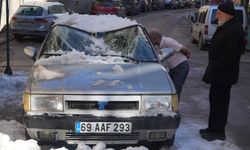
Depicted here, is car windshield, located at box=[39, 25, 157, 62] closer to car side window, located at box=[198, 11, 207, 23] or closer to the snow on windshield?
the snow on windshield

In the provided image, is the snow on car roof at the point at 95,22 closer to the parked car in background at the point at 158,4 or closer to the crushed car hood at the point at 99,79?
the crushed car hood at the point at 99,79

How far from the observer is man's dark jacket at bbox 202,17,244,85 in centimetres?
639

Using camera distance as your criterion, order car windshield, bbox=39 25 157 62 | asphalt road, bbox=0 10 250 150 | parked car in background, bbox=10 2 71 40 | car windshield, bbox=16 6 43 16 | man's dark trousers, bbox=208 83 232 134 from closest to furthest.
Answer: car windshield, bbox=39 25 157 62 < man's dark trousers, bbox=208 83 232 134 < asphalt road, bbox=0 10 250 150 < parked car in background, bbox=10 2 71 40 < car windshield, bbox=16 6 43 16

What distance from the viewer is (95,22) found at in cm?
714

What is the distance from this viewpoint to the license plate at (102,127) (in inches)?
210

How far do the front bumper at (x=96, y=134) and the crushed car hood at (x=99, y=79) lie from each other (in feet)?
0.92

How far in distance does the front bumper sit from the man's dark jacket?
1265 mm

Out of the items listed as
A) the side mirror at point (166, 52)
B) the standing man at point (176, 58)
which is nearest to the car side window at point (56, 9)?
the standing man at point (176, 58)

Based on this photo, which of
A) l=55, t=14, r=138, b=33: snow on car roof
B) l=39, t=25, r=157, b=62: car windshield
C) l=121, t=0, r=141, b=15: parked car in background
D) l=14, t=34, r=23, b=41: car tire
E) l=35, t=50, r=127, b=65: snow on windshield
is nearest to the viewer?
l=35, t=50, r=127, b=65: snow on windshield

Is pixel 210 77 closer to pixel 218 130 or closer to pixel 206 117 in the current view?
pixel 218 130

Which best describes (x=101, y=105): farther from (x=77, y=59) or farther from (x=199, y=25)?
(x=199, y=25)

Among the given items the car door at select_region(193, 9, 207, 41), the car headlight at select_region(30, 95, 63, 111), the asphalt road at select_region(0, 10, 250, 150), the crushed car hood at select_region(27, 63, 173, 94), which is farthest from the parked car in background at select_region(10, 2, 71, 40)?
the car headlight at select_region(30, 95, 63, 111)

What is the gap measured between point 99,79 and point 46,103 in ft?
2.04

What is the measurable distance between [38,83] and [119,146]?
110 centimetres
